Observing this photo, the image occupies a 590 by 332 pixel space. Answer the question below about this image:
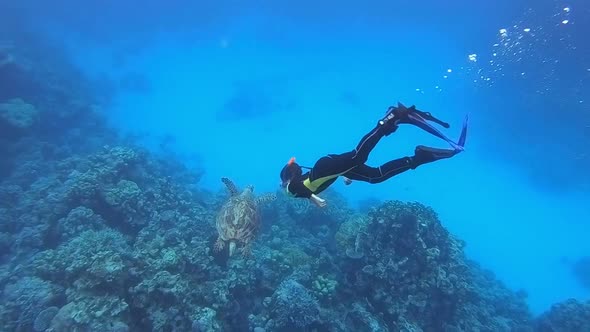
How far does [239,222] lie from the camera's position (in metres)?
10.7

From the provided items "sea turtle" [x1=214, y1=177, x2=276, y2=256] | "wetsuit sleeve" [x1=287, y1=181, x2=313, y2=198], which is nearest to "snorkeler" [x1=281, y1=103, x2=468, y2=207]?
"wetsuit sleeve" [x1=287, y1=181, x2=313, y2=198]

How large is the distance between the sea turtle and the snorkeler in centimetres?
460

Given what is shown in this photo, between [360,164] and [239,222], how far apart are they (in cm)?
549

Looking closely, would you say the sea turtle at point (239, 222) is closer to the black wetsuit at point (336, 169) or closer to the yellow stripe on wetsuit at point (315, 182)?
the black wetsuit at point (336, 169)

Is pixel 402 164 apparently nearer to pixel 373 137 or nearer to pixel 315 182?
pixel 373 137

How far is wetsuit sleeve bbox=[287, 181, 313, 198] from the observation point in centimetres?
598

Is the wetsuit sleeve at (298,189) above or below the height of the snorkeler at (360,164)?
below

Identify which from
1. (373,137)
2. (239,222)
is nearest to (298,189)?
(373,137)

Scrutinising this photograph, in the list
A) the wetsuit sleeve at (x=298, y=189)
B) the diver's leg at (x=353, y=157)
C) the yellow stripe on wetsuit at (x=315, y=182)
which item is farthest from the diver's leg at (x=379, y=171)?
the wetsuit sleeve at (x=298, y=189)

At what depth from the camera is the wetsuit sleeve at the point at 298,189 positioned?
5980mm

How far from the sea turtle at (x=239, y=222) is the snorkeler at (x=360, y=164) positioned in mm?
4595

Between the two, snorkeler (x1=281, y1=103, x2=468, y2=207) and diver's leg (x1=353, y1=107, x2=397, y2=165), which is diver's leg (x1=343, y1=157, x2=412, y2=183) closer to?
snorkeler (x1=281, y1=103, x2=468, y2=207)

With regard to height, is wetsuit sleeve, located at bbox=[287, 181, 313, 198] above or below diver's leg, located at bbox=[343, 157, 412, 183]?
below

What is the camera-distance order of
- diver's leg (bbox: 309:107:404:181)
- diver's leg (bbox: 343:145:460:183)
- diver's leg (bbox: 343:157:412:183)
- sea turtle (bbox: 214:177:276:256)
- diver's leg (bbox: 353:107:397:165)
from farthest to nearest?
sea turtle (bbox: 214:177:276:256), diver's leg (bbox: 343:145:460:183), diver's leg (bbox: 343:157:412:183), diver's leg (bbox: 353:107:397:165), diver's leg (bbox: 309:107:404:181)
